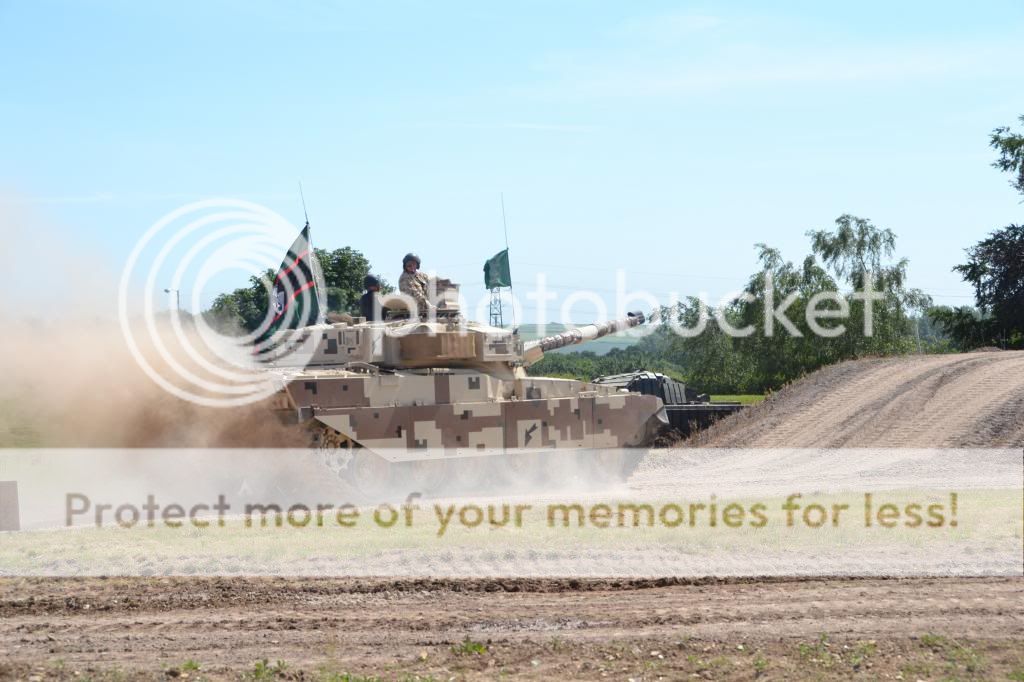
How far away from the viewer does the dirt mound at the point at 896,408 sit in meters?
19.0

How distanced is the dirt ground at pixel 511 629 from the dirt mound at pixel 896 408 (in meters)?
10.2

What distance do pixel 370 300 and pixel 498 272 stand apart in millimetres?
6283

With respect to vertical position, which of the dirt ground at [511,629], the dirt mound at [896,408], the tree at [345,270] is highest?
the tree at [345,270]

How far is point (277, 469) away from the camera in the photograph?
1548cm

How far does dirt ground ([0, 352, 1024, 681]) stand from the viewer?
720cm

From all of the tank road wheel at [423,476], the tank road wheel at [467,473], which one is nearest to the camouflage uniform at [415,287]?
the tank road wheel at [467,473]

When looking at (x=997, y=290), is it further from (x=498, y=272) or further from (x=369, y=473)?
(x=369, y=473)

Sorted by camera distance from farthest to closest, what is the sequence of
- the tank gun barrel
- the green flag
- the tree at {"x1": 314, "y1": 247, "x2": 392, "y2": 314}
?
the tree at {"x1": 314, "y1": 247, "x2": 392, "y2": 314}, the green flag, the tank gun barrel

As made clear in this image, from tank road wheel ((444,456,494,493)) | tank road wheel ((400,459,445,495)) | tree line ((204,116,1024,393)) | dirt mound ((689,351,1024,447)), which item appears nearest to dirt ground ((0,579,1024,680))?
tank road wheel ((400,459,445,495))

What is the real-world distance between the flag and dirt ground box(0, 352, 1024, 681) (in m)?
9.48

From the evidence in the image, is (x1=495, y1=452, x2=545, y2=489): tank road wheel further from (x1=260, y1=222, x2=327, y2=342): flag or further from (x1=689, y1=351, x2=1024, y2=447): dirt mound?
(x1=689, y1=351, x2=1024, y2=447): dirt mound

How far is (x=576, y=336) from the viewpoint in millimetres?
21891

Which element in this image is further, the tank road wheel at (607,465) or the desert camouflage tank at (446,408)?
the tank road wheel at (607,465)

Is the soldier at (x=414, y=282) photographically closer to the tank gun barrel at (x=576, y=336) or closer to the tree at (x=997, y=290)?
the tank gun barrel at (x=576, y=336)
